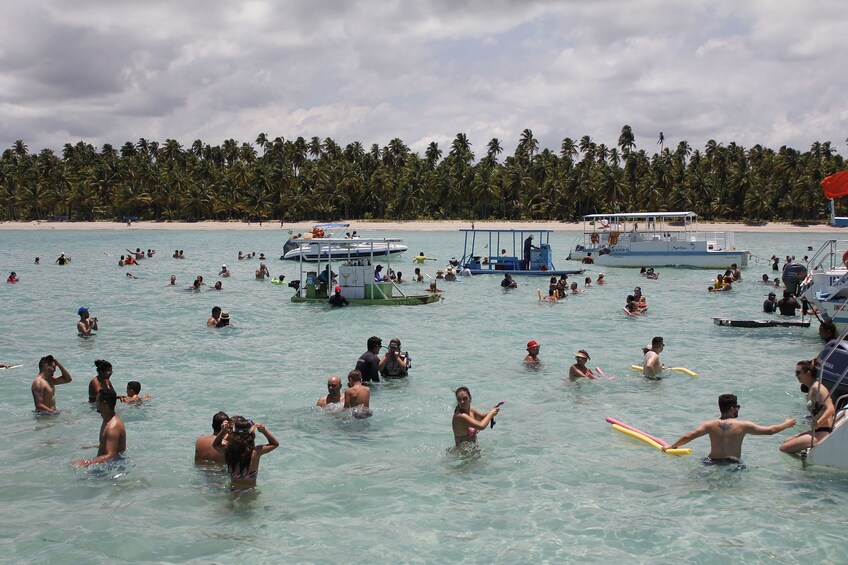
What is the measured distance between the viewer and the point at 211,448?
961cm

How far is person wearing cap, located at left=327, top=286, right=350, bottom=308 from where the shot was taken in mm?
24469

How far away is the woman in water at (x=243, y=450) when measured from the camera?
8.25 m

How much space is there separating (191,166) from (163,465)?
11794 centimetres

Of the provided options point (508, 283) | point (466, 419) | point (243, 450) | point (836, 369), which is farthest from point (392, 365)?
point (508, 283)

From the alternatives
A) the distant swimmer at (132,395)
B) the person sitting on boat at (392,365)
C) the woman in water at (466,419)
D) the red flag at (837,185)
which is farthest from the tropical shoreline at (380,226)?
the woman in water at (466,419)

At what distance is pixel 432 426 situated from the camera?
1183 centimetres

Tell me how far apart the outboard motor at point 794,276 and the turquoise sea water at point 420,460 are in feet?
8.70

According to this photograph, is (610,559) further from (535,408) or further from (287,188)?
(287,188)

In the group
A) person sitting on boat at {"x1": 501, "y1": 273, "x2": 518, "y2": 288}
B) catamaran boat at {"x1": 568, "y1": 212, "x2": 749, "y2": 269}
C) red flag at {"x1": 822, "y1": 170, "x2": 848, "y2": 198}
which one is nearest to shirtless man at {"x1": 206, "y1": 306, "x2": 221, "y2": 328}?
person sitting on boat at {"x1": 501, "y1": 273, "x2": 518, "y2": 288}

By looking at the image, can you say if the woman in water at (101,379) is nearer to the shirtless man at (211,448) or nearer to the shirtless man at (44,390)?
the shirtless man at (44,390)

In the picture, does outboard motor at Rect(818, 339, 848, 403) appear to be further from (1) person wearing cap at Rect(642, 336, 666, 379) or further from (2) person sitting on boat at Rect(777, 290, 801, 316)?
(2) person sitting on boat at Rect(777, 290, 801, 316)

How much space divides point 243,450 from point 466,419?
3.01 metres

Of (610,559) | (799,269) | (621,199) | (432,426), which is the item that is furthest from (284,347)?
(621,199)

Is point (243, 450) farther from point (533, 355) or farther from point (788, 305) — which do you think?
point (788, 305)
